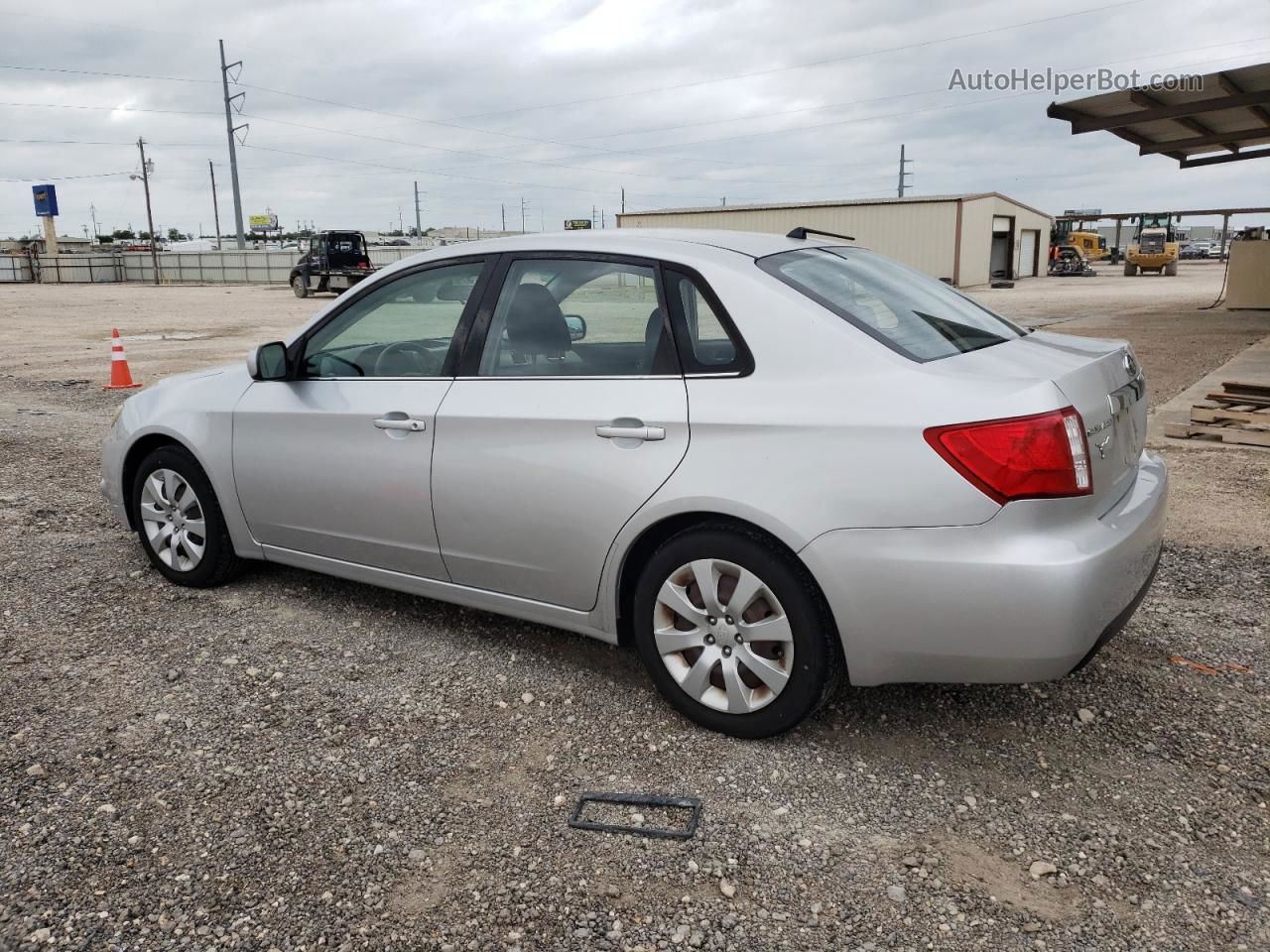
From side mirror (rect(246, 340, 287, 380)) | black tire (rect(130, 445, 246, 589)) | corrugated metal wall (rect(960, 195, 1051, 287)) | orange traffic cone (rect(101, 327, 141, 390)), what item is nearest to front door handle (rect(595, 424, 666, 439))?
side mirror (rect(246, 340, 287, 380))

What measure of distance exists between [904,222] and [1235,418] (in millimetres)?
35402

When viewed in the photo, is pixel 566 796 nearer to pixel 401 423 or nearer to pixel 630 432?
pixel 630 432

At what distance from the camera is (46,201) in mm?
71688

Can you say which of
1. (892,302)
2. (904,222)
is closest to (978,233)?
(904,222)

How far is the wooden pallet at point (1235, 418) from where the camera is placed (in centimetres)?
766

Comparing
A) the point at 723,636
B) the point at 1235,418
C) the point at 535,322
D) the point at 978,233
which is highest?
the point at 978,233

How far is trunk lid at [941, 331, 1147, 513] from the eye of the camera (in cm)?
292

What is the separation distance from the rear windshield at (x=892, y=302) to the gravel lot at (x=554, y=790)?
126 centimetres

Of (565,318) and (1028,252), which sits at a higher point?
(1028,252)

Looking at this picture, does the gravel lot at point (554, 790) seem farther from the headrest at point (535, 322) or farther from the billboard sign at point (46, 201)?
the billboard sign at point (46, 201)

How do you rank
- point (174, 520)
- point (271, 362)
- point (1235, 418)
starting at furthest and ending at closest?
point (1235, 418) < point (174, 520) < point (271, 362)

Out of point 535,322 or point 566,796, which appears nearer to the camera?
point 566,796

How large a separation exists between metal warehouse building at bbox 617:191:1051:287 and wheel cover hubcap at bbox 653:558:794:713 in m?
37.4

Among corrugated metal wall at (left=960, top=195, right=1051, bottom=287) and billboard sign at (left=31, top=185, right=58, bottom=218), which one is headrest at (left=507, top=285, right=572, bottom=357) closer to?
corrugated metal wall at (left=960, top=195, right=1051, bottom=287)
